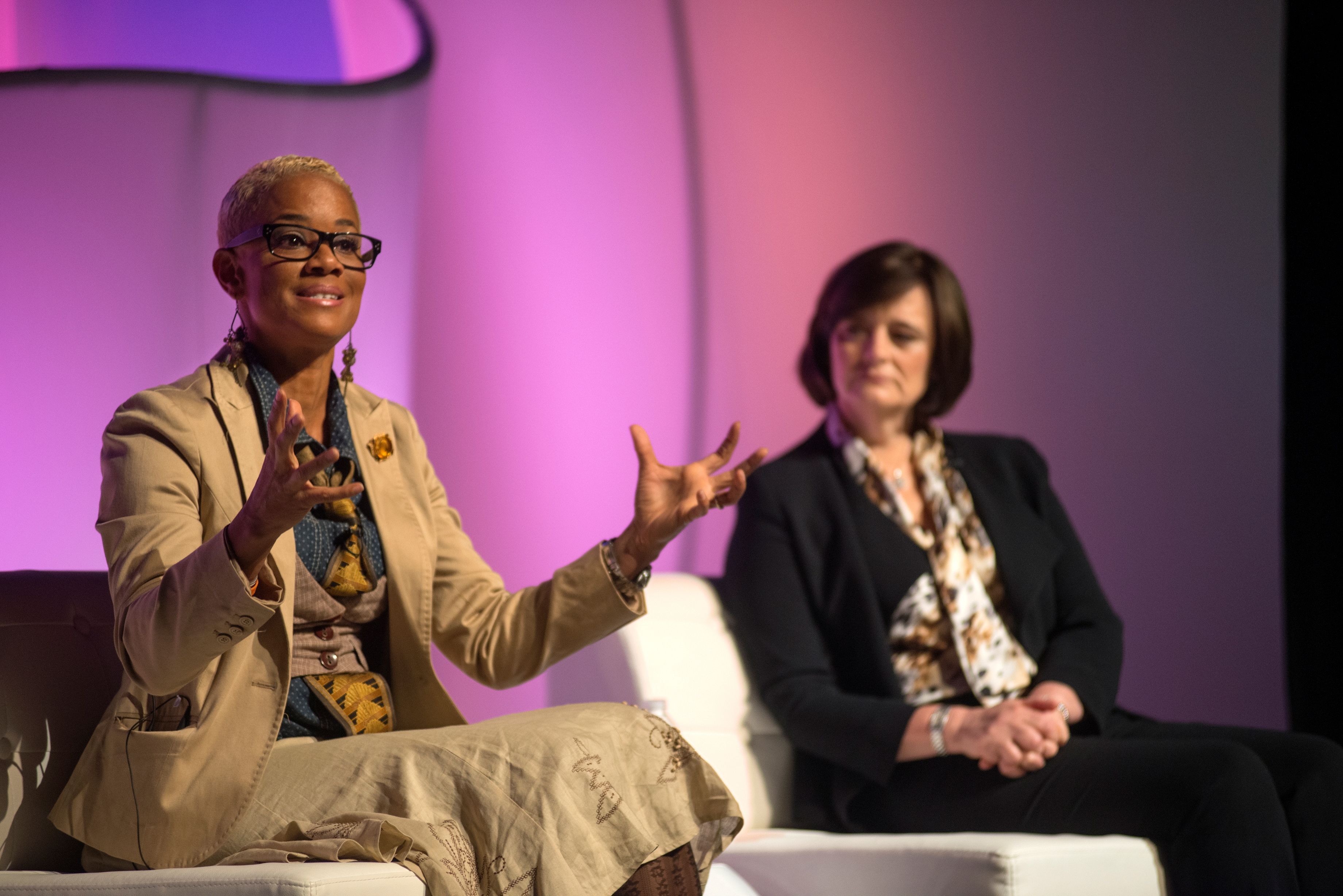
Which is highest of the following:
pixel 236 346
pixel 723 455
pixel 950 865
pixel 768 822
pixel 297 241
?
pixel 297 241

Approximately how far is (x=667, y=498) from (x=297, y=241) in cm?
64

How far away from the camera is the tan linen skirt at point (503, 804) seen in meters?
1.46

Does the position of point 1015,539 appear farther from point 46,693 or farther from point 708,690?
point 46,693

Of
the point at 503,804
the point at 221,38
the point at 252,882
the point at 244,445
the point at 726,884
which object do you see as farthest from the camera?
the point at 221,38

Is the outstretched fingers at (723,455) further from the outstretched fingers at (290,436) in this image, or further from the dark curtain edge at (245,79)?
the dark curtain edge at (245,79)

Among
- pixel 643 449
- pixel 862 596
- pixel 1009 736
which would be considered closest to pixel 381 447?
pixel 643 449

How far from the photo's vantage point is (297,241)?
1.83 meters

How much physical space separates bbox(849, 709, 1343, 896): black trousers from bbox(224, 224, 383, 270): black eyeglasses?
140 centimetres

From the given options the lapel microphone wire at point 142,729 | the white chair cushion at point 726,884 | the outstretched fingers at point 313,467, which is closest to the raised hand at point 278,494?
the outstretched fingers at point 313,467

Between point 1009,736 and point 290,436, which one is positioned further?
point 1009,736

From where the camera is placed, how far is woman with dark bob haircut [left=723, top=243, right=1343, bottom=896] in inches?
86.7

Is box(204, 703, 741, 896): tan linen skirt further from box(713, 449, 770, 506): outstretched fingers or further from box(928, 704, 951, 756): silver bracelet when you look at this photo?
box(928, 704, 951, 756): silver bracelet

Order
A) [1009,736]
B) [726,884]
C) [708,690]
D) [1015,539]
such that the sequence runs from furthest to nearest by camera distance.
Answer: [1015,539], [708,690], [1009,736], [726,884]

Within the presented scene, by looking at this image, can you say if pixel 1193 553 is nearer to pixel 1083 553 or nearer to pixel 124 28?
pixel 1083 553
